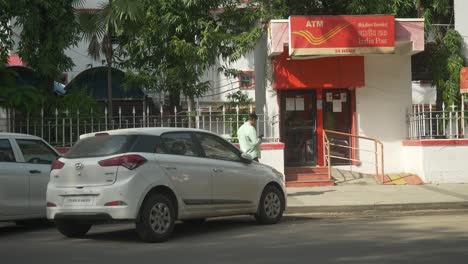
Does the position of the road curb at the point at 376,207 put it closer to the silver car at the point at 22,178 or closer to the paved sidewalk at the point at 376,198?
the paved sidewalk at the point at 376,198

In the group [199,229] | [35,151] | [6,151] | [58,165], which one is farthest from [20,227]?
[199,229]

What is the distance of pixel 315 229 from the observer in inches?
414

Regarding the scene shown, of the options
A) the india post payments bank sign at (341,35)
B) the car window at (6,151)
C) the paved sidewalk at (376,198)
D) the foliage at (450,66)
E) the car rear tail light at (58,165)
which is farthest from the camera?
the foliage at (450,66)

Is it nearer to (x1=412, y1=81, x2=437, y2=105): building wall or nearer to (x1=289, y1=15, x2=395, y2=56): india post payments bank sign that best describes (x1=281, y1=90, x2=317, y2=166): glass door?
(x1=289, y1=15, x2=395, y2=56): india post payments bank sign

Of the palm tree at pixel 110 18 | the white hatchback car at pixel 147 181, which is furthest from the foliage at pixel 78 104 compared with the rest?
the white hatchback car at pixel 147 181

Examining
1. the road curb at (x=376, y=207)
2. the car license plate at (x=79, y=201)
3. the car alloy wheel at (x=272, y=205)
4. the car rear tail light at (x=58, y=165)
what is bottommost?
the road curb at (x=376, y=207)

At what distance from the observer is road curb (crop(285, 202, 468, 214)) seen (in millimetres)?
13148

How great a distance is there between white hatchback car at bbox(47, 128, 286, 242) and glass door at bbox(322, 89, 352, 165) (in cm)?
796

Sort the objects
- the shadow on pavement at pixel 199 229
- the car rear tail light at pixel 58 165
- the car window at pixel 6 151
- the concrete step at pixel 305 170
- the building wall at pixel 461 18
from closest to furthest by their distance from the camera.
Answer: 1. the car rear tail light at pixel 58 165
2. the shadow on pavement at pixel 199 229
3. the car window at pixel 6 151
4. the concrete step at pixel 305 170
5. the building wall at pixel 461 18

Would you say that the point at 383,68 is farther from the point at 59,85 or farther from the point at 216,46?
the point at 59,85

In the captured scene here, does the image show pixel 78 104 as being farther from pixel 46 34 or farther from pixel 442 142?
pixel 442 142

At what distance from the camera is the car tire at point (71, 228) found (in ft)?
32.7

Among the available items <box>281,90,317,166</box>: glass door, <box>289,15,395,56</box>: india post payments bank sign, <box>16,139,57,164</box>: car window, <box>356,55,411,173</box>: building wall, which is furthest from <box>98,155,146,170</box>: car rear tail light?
<box>356,55,411,173</box>: building wall

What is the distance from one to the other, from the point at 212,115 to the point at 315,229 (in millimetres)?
6894
